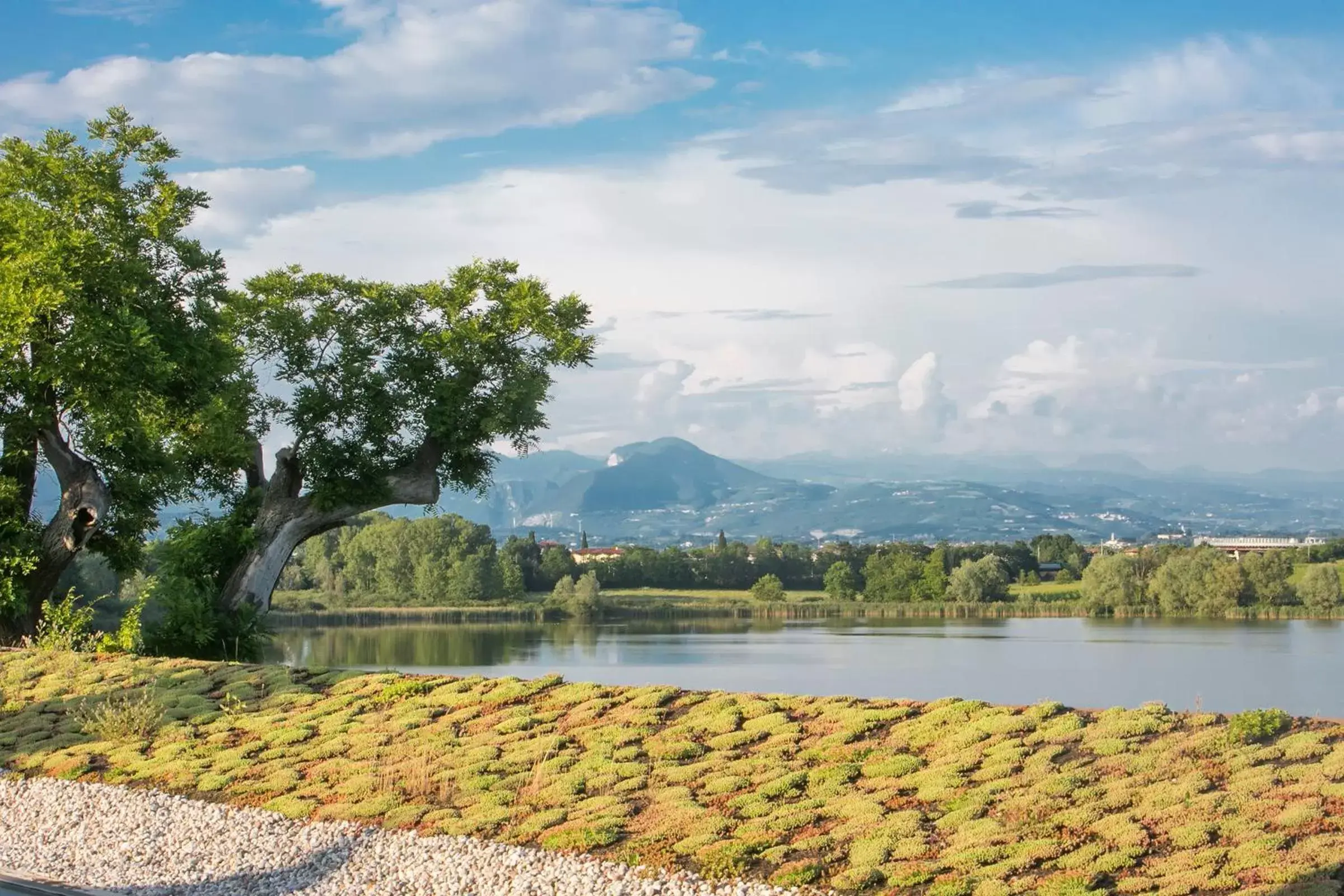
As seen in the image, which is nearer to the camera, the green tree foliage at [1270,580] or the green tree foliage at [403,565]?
the green tree foliage at [403,565]

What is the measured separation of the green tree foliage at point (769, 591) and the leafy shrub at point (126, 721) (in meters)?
68.0

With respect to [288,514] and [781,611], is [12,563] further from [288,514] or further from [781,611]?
[781,611]

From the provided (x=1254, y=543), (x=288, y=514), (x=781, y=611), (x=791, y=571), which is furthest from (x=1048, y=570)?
(x=288, y=514)

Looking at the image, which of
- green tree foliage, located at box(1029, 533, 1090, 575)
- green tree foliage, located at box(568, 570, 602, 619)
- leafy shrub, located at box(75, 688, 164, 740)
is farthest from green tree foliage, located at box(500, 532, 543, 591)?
leafy shrub, located at box(75, 688, 164, 740)

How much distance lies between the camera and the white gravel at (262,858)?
7.93 m

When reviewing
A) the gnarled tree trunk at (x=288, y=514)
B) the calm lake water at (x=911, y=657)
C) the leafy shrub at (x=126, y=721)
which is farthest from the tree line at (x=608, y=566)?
the leafy shrub at (x=126, y=721)

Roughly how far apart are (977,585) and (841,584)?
860cm

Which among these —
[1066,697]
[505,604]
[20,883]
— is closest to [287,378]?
[20,883]

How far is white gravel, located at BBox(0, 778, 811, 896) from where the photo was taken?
26.0ft

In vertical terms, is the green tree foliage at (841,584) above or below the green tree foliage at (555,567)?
below

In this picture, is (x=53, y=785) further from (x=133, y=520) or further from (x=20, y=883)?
(x=133, y=520)

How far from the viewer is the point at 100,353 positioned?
679 inches

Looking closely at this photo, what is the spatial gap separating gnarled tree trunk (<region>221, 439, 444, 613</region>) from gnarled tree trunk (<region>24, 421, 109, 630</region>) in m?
2.32

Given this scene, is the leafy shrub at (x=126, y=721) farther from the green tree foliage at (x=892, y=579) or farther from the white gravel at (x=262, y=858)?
the green tree foliage at (x=892, y=579)
